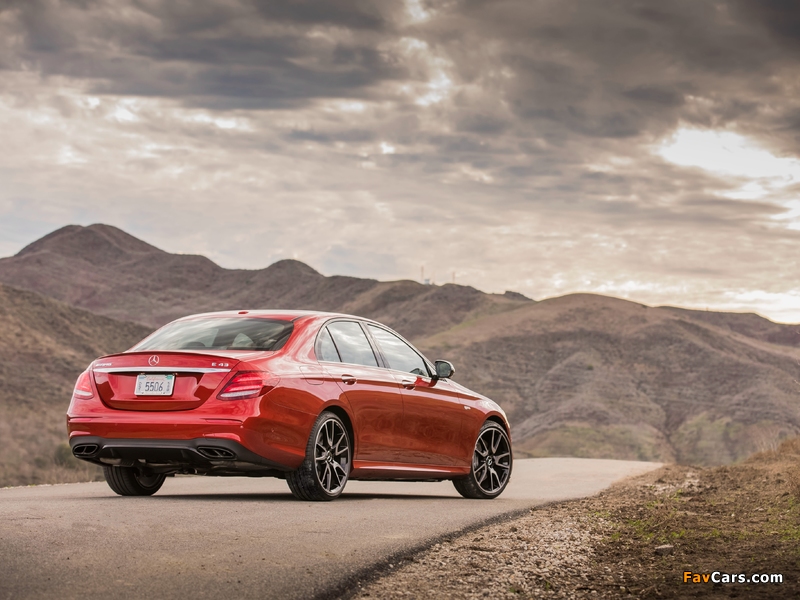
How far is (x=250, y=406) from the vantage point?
8789 mm

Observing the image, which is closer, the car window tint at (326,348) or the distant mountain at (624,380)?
the car window tint at (326,348)

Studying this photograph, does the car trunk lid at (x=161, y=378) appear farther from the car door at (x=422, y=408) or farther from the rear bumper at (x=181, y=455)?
the car door at (x=422, y=408)

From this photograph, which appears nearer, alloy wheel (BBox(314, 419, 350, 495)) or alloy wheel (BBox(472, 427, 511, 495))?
alloy wheel (BBox(314, 419, 350, 495))

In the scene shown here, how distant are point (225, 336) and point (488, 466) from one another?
3674 millimetres

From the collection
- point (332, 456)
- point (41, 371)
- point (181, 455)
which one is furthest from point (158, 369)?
point (41, 371)

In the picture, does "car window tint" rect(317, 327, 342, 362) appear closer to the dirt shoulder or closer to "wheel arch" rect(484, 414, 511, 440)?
the dirt shoulder

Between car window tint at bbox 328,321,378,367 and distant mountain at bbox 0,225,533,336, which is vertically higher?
distant mountain at bbox 0,225,533,336

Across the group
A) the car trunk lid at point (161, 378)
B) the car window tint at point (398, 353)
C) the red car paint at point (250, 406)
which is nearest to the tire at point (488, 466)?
the car window tint at point (398, 353)

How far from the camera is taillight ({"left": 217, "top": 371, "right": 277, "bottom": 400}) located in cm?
880

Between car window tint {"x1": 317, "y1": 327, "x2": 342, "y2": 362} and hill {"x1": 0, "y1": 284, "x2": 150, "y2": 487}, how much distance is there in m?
19.4

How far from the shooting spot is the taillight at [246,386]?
8797 mm

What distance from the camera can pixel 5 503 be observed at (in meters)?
9.54
